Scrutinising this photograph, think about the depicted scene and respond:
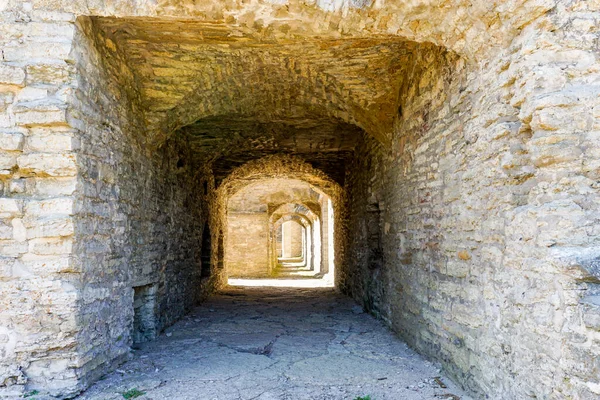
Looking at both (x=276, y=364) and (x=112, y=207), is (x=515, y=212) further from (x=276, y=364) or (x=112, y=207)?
(x=112, y=207)

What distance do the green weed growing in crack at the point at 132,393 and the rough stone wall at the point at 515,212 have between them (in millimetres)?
2434

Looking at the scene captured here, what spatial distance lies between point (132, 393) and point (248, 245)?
1342 centimetres

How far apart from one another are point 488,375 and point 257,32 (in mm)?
3082

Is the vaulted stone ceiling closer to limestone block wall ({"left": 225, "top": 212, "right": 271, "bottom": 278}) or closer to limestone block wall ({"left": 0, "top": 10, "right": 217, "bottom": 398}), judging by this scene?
limestone block wall ({"left": 0, "top": 10, "right": 217, "bottom": 398})

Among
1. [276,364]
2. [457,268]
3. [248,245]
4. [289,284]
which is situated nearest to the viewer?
[457,268]

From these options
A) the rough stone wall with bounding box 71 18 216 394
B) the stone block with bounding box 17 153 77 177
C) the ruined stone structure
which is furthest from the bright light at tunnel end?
the stone block with bounding box 17 153 77 177

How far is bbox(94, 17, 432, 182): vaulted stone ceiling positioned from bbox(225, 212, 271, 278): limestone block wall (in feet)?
35.5

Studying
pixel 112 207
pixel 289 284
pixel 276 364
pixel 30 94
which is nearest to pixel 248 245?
pixel 289 284

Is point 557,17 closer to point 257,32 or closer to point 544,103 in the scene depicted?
point 544,103

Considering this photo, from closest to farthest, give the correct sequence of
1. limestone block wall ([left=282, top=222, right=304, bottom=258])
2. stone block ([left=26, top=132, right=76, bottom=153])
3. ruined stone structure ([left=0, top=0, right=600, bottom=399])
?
ruined stone structure ([left=0, top=0, right=600, bottom=399]) < stone block ([left=26, top=132, right=76, bottom=153]) < limestone block wall ([left=282, top=222, right=304, bottom=258])

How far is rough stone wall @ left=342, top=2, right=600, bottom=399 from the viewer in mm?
2287

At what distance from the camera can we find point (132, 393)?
3.32 metres

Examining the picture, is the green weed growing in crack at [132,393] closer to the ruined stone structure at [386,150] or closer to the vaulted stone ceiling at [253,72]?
the ruined stone structure at [386,150]

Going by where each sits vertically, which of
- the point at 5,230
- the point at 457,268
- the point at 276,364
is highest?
the point at 5,230
